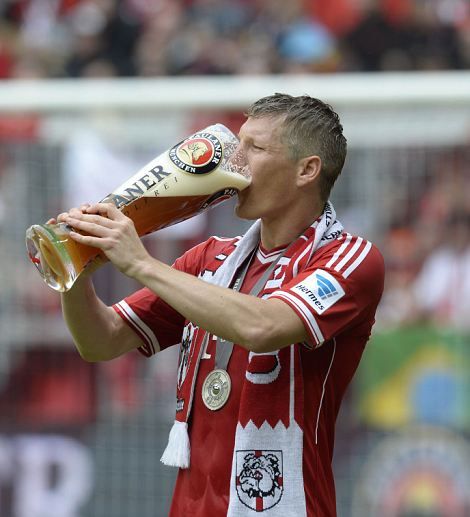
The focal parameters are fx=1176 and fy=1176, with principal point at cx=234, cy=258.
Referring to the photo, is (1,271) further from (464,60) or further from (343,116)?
(464,60)

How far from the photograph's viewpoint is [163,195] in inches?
128

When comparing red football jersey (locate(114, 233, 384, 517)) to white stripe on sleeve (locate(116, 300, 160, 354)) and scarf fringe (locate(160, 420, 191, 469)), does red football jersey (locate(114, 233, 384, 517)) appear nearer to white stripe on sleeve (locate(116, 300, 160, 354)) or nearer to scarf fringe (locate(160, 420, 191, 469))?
scarf fringe (locate(160, 420, 191, 469))

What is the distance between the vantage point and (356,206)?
6.61 metres

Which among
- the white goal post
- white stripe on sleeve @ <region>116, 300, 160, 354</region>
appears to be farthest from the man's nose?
the white goal post

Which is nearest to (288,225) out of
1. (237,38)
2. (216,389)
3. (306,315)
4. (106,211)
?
(306,315)

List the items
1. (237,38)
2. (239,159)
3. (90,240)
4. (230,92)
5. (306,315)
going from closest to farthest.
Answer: (90,240) < (306,315) < (239,159) < (230,92) < (237,38)

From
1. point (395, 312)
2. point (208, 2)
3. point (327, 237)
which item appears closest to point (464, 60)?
point (208, 2)

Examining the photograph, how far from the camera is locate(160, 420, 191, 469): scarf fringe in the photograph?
11.4ft

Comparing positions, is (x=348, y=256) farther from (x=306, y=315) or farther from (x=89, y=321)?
(x=89, y=321)

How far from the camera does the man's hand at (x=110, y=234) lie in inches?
122

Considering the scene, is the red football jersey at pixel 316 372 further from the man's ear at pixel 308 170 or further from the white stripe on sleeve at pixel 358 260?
the man's ear at pixel 308 170

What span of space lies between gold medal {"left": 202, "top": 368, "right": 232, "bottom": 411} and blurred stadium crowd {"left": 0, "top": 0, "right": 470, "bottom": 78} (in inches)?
221

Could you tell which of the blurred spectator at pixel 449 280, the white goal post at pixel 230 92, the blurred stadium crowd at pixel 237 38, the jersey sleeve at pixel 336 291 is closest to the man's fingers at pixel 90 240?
the jersey sleeve at pixel 336 291

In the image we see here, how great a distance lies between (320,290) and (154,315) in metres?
0.70
